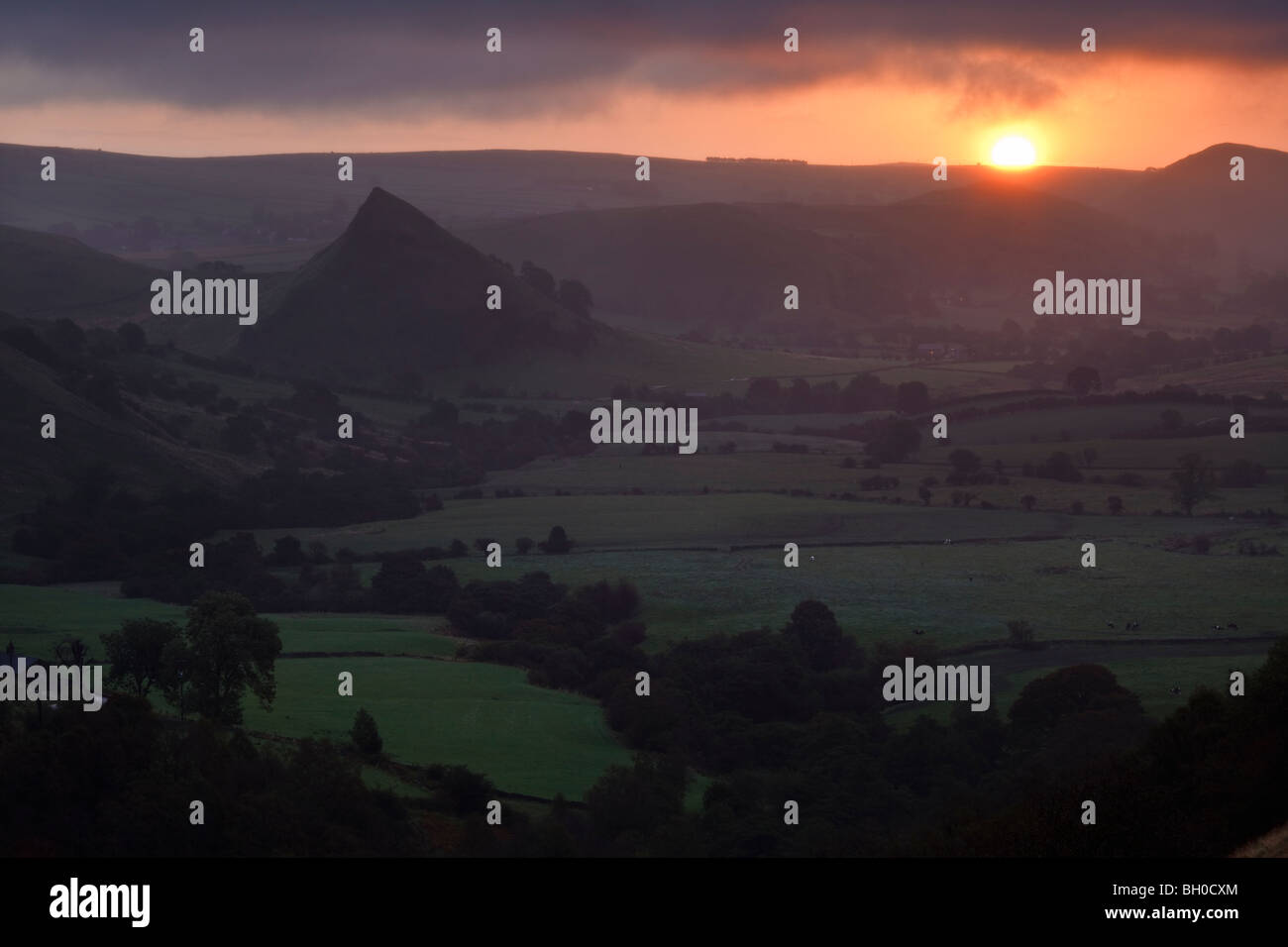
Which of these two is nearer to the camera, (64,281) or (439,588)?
(439,588)

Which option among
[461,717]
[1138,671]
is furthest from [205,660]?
[1138,671]

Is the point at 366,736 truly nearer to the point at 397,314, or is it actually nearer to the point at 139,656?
the point at 139,656

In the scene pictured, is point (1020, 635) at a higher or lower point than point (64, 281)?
lower

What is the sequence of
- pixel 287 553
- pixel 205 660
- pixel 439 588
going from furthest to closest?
pixel 287 553 < pixel 439 588 < pixel 205 660

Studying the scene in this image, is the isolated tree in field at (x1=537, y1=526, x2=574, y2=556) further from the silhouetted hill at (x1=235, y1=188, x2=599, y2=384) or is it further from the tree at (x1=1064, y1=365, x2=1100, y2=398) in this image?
the silhouetted hill at (x1=235, y1=188, x2=599, y2=384)

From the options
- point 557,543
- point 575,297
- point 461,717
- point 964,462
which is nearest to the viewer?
point 461,717

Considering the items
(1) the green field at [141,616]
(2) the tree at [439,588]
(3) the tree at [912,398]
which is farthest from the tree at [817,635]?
(3) the tree at [912,398]
